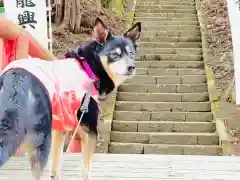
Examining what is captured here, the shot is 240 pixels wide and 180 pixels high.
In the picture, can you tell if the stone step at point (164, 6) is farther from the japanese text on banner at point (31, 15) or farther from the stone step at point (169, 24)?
the japanese text on banner at point (31, 15)

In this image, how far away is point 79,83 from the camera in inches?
110

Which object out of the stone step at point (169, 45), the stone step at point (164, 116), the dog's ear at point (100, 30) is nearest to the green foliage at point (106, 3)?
the stone step at point (169, 45)

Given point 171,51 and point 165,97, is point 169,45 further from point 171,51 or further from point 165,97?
point 165,97

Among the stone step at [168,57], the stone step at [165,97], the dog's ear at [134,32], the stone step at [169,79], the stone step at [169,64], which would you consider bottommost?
the stone step at [165,97]

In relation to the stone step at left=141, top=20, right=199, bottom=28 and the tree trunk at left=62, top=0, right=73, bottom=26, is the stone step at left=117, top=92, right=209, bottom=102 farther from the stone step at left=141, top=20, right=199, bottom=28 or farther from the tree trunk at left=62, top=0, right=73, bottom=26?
the stone step at left=141, top=20, right=199, bottom=28

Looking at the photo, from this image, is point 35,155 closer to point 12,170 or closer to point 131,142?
point 12,170

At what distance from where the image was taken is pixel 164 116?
683cm

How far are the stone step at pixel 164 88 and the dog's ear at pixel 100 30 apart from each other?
4.68 metres

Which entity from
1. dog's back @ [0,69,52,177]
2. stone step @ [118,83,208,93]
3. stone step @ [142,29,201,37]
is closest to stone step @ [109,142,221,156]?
stone step @ [118,83,208,93]

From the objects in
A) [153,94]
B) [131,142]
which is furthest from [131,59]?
[153,94]

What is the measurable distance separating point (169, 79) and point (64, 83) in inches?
209

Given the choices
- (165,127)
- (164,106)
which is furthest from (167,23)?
(165,127)

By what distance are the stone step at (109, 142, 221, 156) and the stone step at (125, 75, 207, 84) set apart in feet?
6.25

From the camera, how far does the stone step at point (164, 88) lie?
298 inches
